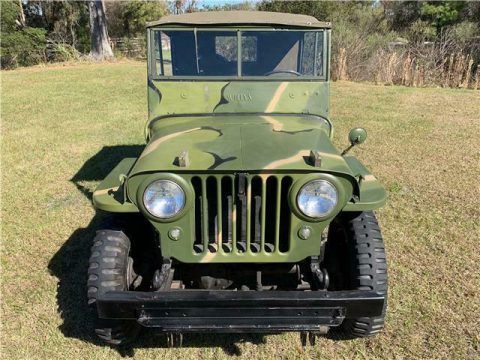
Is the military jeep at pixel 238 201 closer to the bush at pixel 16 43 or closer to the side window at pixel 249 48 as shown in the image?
the side window at pixel 249 48

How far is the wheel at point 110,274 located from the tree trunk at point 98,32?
1906 cm

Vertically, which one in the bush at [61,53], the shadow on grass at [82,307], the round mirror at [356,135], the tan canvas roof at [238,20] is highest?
the tan canvas roof at [238,20]

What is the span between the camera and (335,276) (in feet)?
9.29

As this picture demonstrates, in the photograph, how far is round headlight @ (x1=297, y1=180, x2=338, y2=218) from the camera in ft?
7.27

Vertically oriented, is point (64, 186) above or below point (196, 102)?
below

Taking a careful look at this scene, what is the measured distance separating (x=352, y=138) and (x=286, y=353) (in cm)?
154

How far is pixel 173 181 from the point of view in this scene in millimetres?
2191

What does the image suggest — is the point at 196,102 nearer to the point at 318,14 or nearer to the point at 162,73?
the point at 162,73

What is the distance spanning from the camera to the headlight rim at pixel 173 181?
7.18 ft

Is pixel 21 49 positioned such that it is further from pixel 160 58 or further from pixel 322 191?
pixel 322 191

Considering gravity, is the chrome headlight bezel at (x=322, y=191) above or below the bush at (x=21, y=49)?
above

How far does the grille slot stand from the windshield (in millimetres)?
1240

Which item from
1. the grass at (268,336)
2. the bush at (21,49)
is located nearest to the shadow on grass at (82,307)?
the grass at (268,336)

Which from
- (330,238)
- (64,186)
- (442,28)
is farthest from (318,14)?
(330,238)
